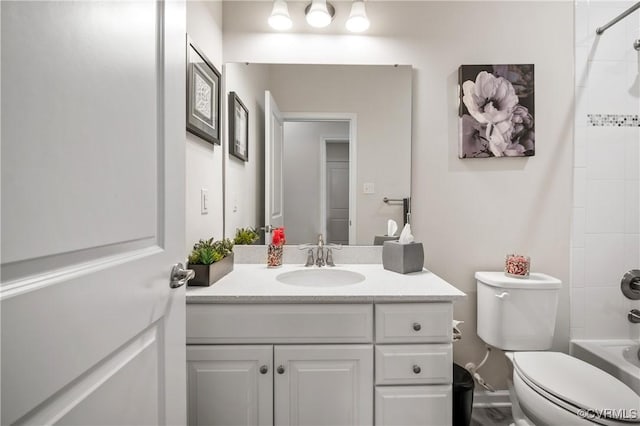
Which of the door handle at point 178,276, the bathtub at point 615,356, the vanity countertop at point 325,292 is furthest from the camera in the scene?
the bathtub at point 615,356

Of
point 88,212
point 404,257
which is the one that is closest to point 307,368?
point 404,257

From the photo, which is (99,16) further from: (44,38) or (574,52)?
(574,52)

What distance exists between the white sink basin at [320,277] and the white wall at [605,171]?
1.32 m

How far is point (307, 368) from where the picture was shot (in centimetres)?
114

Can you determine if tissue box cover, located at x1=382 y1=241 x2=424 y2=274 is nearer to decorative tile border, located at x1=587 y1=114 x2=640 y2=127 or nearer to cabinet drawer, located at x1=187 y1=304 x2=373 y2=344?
cabinet drawer, located at x1=187 y1=304 x2=373 y2=344

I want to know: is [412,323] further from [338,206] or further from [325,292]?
[338,206]

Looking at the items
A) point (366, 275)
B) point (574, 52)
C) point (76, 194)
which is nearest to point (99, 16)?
point (76, 194)

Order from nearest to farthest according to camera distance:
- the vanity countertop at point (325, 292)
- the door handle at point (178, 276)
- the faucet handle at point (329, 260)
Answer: the door handle at point (178, 276)
the vanity countertop at point (325, 292)
the faucet handle at point (329, 260)

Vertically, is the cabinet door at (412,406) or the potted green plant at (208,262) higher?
the potted green plant at (208,262)

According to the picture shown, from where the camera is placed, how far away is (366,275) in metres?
1.45

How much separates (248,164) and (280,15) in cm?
81

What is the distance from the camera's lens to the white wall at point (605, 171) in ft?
5.45

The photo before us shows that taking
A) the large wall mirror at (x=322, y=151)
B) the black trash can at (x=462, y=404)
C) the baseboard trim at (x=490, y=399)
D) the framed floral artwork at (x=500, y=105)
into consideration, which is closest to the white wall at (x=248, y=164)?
the large wall mirror at (x=322, y=151)

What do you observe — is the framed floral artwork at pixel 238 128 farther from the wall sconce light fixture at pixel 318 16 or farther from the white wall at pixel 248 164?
the wall sconce light fixture at pixel 318 16
